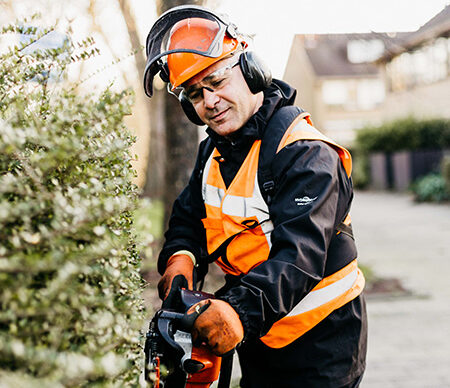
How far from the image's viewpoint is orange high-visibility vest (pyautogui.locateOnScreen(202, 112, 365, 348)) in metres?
2.21

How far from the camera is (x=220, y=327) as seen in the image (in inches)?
72.4

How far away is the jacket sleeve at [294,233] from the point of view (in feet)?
6.20

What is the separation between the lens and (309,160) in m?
2.11

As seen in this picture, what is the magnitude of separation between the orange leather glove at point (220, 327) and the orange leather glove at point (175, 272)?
505 mm

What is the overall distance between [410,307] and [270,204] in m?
4.56

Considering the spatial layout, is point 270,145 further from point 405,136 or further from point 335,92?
point 335,92

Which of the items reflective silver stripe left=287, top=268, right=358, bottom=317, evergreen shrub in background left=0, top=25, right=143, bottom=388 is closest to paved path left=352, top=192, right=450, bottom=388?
reflective silver stripe left=287, top=268, right=358, bottom=317

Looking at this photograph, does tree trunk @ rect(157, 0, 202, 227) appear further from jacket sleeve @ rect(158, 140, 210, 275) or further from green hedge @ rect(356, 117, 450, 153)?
green hedge @ rect(356, 117, 450, 153)

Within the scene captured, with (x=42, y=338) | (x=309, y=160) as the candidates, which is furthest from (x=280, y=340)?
(x=42, y=338)

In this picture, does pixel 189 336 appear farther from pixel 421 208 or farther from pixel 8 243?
pixel 421 208

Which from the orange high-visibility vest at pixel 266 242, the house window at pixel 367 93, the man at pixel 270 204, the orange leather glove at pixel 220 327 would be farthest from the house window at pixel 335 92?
the orange leather glove at pixel 220 327

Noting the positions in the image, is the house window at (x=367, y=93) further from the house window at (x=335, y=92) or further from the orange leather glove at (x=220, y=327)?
the orange leather glove at (x=220, y=327)

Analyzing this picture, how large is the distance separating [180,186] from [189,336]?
560cm

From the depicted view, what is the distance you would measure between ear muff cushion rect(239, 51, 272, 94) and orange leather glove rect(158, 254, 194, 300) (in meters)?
0.80
